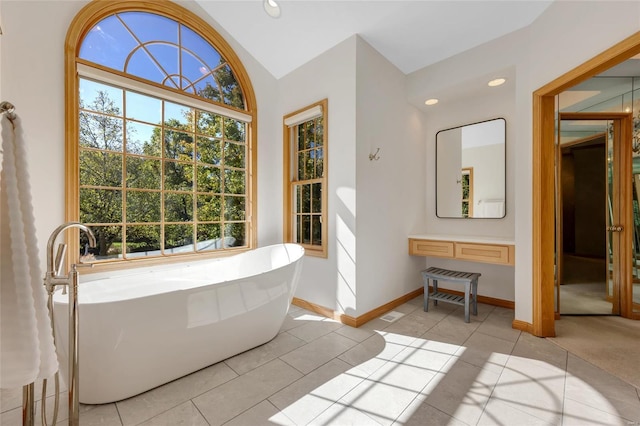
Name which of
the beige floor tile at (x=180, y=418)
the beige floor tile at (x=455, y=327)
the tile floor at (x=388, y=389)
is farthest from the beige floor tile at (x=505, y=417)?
the beige floor tile at (x=180, y=418)

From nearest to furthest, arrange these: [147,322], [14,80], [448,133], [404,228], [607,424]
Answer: [607,424], [147,322], [14,80], [404,228], [448,133]

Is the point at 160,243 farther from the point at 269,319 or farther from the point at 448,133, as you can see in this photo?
the point at 448,133

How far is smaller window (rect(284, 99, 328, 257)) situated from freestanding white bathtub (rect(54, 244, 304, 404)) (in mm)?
791

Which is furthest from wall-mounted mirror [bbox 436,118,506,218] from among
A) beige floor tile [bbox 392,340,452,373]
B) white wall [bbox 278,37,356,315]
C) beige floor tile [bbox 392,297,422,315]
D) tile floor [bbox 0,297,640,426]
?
beige floor tile [bbox 392,340,452,373]

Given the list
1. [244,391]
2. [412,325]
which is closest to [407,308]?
[412,325]

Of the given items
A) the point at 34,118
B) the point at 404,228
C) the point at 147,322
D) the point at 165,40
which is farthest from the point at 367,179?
the point at 34,118

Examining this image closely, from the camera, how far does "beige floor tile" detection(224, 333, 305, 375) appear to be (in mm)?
1997

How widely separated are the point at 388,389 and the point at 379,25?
3.05m

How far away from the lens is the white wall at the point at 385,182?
2.74 metres

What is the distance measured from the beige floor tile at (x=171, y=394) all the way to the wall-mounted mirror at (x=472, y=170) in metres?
3.11

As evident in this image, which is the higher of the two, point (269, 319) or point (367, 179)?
point (367, 179)

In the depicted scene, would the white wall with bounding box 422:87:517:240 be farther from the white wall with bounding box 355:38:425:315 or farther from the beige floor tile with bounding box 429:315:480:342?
the beige floor tile with bounding box 429:315:480:342

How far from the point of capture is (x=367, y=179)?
110 inches

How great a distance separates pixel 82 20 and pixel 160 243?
201 centimetres
